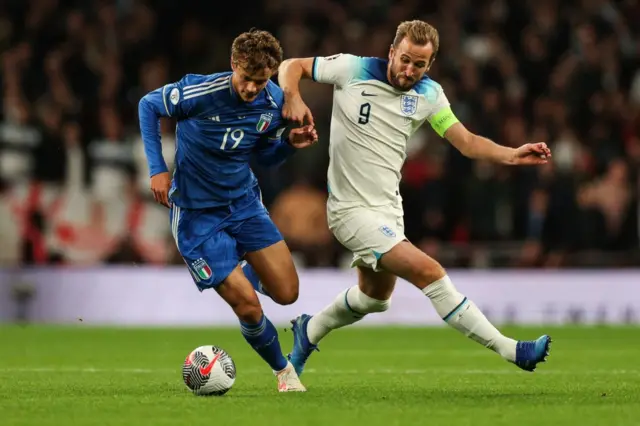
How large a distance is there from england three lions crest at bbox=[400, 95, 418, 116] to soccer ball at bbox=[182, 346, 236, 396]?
73.0 inches

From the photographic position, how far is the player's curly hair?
7.57m

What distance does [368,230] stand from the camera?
7984 millimetres

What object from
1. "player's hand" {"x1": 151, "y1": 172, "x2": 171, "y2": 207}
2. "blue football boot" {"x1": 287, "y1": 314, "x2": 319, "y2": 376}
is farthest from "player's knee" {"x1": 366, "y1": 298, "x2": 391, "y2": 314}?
"player's hand" {"x1": 151, "y1": 172, "x2": 171, "y2": 207}

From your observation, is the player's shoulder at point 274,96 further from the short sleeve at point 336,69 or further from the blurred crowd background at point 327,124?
the blurred crowd background at point 327,124

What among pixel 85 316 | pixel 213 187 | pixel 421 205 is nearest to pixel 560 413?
pixel 213 187

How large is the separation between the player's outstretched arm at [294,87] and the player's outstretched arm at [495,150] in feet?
3.06

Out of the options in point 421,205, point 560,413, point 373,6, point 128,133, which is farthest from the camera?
point 373,6

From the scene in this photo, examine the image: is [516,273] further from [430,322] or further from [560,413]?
[560,413]

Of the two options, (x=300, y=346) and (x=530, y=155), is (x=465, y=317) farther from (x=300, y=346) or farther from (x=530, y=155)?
(x=300, y=346)

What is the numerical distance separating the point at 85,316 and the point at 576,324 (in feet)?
19.3

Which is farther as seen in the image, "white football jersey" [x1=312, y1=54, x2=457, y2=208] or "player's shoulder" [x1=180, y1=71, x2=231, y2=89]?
"white football jersey" [x1=312, y1=54, x2=457, y2=208]

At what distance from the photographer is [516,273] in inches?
634

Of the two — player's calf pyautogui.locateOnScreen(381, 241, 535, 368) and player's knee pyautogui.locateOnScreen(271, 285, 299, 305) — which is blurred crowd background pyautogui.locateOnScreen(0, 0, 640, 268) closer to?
player's knee pyautogui.locateOnScreen(271, 285, 299, 305)

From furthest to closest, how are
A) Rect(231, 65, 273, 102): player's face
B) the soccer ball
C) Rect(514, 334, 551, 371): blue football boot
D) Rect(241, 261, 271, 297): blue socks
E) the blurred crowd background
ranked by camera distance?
the blurred crowd background < Rect(241, 261, 271, 297): blue socks < the soccer ball < Rect(231, 65, 273, 102): player's face < Rect(514, 334, 551, 371): blue football boot
